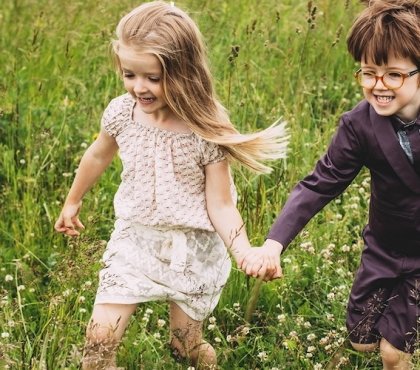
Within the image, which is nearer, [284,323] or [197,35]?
[197,35]

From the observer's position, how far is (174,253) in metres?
3.68

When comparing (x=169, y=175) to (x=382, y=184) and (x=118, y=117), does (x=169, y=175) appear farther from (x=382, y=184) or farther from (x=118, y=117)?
(x=382, y=184)

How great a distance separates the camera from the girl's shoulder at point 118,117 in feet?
12.2

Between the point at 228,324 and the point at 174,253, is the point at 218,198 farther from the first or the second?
the point at 228,324

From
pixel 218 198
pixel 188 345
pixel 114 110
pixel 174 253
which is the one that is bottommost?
pixel 188 345

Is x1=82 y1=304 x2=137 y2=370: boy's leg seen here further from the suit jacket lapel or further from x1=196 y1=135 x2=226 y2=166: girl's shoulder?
the suit jacket lapel

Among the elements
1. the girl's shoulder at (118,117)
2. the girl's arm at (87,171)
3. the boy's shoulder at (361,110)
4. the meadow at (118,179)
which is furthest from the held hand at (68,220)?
the boy's shoulder at (361,110)

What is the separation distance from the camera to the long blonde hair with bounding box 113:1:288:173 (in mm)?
3475

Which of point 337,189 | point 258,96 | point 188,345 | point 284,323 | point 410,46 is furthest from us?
point 258,96

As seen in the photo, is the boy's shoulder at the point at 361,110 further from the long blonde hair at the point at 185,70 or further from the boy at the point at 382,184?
the long blonde hair at the point at 185,70

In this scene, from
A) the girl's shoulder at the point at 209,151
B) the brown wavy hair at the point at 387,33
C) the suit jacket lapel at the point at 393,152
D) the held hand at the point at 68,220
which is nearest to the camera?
the brown wavy hair at the point at 387,33

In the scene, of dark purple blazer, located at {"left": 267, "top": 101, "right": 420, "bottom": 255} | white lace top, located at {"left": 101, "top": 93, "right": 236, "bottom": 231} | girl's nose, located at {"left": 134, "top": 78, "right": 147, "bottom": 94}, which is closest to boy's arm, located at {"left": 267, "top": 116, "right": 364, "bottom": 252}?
dark purple blazer, located at {"left": 267, "top": 101, "right": 420, "bottom": 255}

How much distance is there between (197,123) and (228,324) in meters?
1.02

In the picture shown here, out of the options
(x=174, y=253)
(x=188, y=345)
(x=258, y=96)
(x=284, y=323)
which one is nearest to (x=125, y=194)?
(x=174, y=253)
